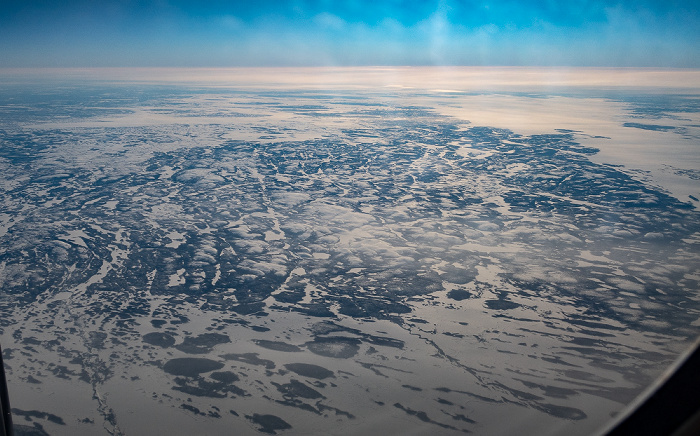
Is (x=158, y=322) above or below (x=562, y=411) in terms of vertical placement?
below

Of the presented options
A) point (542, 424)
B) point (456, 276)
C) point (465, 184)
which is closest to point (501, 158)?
point (465, 184)

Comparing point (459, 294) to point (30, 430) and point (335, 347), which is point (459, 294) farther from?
point (30, 430)

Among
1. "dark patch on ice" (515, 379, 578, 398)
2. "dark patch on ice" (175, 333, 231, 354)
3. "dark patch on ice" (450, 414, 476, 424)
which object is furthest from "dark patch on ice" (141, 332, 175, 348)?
"dark patch on ice" (515, 379, 578, 398)

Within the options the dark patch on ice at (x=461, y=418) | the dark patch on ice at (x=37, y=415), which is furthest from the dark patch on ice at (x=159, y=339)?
the dark patch on ice at (x=461, y=418)

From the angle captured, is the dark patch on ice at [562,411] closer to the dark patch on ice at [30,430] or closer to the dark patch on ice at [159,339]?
the dark patch on ice at [159,339]

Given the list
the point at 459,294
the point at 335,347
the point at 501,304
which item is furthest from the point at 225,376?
the point at 501,304

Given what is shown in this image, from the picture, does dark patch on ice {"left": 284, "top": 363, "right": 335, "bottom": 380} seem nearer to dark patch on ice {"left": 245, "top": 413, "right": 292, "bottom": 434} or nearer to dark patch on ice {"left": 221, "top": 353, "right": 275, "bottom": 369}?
dark patch on ice {"left": 221, "top": 353, "right": 275, "bottom": 369}
